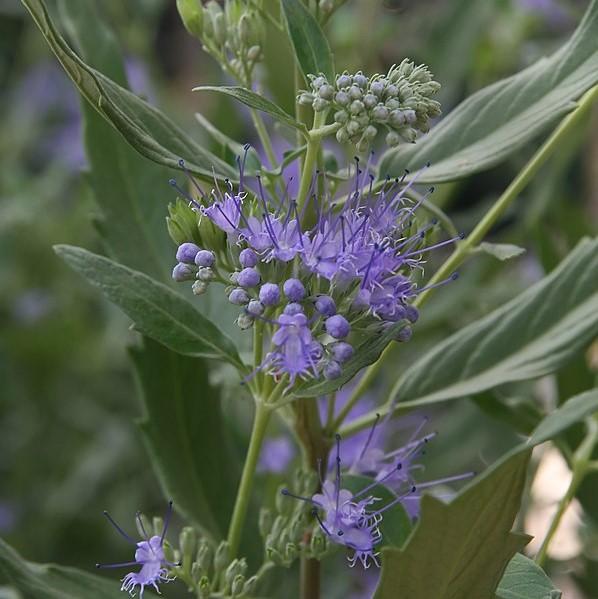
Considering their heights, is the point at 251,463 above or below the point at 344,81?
below

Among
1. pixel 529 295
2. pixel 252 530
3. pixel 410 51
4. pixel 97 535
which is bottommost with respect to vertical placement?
pixel 97 535

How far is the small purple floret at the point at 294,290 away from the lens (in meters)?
0.55

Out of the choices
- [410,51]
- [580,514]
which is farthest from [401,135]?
[410,51]

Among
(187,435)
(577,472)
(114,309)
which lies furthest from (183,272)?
(114,309)

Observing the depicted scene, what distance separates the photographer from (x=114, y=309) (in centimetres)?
166

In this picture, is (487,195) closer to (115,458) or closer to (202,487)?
(115,458)

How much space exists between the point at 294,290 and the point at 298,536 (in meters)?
0.18

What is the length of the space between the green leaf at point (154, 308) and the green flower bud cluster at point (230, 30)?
0.53ft

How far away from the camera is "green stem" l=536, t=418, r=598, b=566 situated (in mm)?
711

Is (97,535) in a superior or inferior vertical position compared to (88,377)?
inferior

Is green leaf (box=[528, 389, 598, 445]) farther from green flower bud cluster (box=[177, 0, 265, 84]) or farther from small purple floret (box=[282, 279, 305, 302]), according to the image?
green flower bud cluster (box=[177, 0, 265, 84])

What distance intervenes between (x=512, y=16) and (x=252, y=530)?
40.5 inches

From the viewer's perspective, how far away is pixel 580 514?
38.8 inches

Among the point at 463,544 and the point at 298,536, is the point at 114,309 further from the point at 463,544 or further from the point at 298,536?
the point at 463,544
